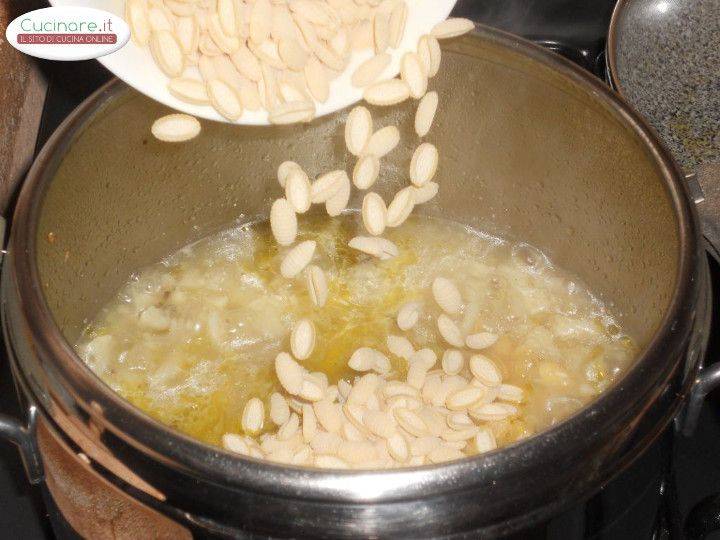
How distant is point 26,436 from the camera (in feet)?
3.21

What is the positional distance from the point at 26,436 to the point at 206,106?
0.48m

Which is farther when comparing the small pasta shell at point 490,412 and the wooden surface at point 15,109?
Result: the wooden surface at point 15,109

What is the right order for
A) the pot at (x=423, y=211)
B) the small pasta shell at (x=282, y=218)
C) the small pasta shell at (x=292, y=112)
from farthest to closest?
the small pasta shell at (x=282, y=218) → the small pasta shell at (x=292, y=112) → the pot at (x=423, y=211)

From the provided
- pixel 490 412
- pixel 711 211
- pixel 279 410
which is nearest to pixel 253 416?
pixel 279 410

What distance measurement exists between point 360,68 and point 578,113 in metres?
0.33

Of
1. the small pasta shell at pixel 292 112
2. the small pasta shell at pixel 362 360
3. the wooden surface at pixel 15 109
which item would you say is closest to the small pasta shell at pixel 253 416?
the small pasta shell at pixel 362 360

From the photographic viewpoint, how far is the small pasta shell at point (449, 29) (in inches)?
47.7

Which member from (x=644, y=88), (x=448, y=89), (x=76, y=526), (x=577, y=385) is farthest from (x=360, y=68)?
(x=644, y=88)

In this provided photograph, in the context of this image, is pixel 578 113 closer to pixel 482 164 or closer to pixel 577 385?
pixel 482 164

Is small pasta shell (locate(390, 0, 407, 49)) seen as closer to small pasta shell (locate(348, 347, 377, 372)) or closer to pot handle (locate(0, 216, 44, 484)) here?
small pasta shell (locate(348, 347, 377, 372))

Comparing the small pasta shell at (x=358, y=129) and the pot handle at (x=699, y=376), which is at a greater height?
the small pasta shell at (x=358, y=129)

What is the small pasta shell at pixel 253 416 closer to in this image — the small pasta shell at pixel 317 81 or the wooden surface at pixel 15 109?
the small pasta shell at pixel 317 81

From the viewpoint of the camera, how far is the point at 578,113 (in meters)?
1.29

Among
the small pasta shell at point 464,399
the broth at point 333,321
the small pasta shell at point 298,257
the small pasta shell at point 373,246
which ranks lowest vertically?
the broth at point 333,321
